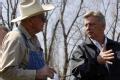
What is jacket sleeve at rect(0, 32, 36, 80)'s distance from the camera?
12.1 feet

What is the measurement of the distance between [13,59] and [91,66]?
119 cm

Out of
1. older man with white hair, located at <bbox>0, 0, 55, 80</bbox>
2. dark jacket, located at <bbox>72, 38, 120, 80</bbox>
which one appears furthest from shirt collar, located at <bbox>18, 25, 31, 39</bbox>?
dark jacket, located at <bbox>72, 38, 120, 80</bbox>

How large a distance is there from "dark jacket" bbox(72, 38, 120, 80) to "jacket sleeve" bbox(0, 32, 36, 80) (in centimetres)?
94

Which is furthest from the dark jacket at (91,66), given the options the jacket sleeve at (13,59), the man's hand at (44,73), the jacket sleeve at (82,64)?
the jacket sleeve at (13,59)

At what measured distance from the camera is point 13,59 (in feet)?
12.1

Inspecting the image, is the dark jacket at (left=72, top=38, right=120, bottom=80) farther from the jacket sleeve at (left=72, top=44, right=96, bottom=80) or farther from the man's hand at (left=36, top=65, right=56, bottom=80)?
the man's hand at (left=36, top=65, right=56, bottom=80)

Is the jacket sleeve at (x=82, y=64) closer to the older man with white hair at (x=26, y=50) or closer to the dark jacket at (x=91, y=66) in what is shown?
the dark jacket at (x=91, y=66)

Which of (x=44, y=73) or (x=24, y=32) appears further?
(x=24, y=32)

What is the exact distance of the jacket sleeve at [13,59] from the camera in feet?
12.1

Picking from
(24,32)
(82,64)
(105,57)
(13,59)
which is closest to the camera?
(13,59)

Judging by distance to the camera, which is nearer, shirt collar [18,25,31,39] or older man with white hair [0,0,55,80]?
older man with white hair [0,0,55,80]

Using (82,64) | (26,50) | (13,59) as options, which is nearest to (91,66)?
(82,64)

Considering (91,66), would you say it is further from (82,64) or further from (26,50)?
(26,50)

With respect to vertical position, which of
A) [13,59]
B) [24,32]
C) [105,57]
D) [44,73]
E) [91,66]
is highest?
[24,32]
